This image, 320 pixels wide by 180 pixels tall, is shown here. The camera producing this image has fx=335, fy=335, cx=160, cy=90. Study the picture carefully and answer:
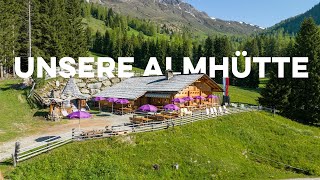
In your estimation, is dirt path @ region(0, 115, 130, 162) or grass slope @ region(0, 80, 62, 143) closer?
dirt path @ region(0, 115, 130, 162)

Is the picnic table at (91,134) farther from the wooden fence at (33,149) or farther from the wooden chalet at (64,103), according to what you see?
the wooden chalet at (64,103)

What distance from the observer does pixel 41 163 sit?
77.3ft

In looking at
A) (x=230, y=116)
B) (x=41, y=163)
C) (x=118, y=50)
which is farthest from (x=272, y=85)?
(x=118, y=50)

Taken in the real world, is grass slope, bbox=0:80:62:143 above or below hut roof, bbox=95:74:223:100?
A: below

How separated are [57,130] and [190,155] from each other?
14095mm

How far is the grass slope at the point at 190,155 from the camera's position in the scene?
24094 mm

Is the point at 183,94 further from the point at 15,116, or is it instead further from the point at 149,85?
the point at 15,116

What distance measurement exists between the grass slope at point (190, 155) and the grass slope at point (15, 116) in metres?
9.03

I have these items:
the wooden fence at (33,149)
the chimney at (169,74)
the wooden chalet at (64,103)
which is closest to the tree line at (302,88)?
the chimney at (169,74)

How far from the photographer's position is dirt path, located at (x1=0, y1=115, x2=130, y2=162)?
26.8 meters

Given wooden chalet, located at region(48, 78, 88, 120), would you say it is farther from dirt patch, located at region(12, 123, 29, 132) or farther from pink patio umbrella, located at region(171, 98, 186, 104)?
pink patio umbrella, located at region(171, 98, 186, 104)

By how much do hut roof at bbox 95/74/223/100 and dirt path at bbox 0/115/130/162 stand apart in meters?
5.45

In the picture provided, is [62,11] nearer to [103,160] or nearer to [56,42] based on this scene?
[56,42]

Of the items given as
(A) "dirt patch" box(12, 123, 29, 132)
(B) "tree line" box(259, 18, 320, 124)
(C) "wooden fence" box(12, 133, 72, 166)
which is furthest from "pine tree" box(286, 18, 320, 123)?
(A) "dirt patch" box(12, 123, 29, 132)
